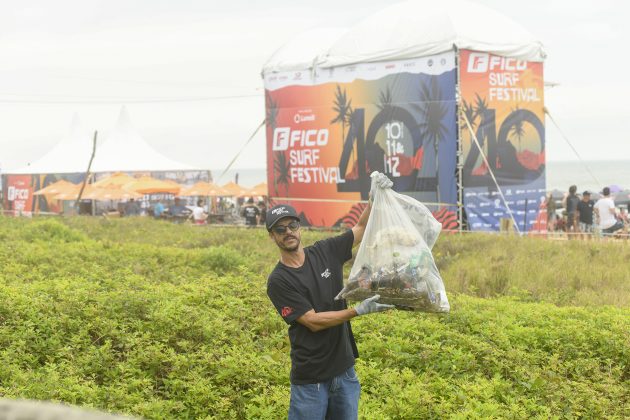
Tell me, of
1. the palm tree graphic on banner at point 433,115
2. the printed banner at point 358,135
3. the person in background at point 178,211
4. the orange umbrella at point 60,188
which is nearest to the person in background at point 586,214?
the printed banner at point 358,135

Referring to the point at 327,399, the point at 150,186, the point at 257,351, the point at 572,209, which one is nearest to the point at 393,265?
the point at 327,399

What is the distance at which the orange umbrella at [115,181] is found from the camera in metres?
36.0

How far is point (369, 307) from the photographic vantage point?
15.0 feet

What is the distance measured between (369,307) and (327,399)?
0.64 metres

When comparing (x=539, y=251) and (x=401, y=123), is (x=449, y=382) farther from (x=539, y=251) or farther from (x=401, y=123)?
(x=401, y=123)

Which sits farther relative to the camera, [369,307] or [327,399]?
[327,399]

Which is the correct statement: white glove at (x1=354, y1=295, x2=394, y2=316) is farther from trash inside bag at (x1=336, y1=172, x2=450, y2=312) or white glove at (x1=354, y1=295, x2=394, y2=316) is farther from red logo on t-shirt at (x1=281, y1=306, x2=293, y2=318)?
red logo on t-shirt at (x1=281, y1=306, x2=293, y2=318)

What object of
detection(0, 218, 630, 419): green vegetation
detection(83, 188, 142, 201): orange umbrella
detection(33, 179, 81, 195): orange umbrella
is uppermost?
detection(33, 179, 81, 195): orange umbrella

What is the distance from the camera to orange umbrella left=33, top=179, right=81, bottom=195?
121ft

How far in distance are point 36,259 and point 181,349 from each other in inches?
225

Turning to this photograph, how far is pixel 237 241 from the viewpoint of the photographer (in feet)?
58.3

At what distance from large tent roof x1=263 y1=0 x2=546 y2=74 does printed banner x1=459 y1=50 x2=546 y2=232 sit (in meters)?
0.39

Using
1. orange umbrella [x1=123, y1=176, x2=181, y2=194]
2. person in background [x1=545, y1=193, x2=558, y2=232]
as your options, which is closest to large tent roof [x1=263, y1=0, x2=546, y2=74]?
person in background [x1=545, y1=193, x2=558, y2=232]

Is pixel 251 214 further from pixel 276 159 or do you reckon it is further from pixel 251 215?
pixel 276 159
